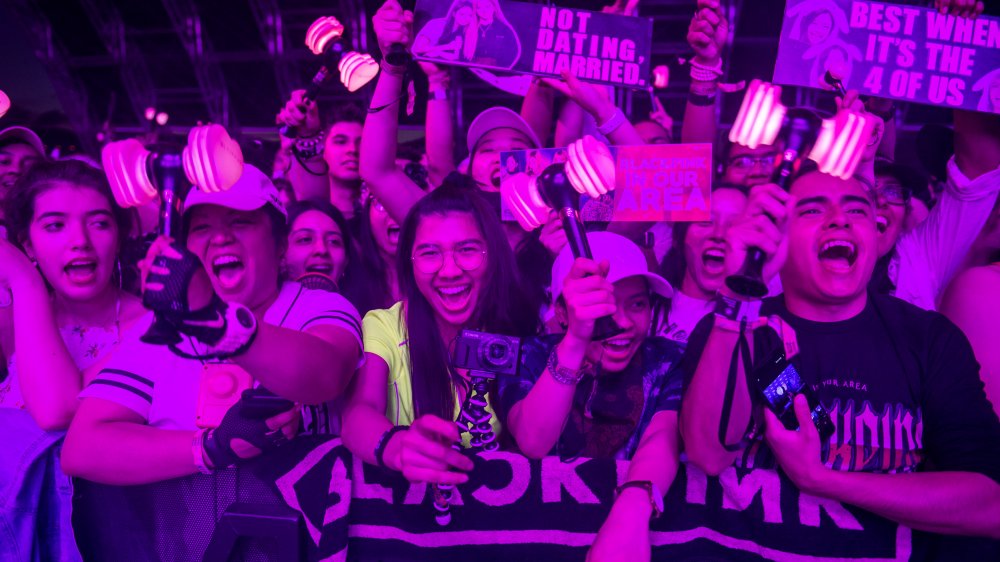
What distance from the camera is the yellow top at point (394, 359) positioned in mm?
2125

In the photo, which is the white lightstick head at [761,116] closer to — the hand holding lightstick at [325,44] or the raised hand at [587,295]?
the raised hand at [587,295]

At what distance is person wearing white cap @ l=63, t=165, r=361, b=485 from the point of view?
55.5 inches

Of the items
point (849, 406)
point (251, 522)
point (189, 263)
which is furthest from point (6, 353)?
point (849, 406)

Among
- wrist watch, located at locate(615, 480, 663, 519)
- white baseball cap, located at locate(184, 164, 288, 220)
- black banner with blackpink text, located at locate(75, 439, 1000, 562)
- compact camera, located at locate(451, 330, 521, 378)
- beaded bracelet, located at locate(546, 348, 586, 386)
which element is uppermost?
white baseball cap, located at locate(184, 164, 288, 220)

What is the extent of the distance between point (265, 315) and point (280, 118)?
1.74 m

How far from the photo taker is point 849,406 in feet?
5.99

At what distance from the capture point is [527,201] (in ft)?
6.16

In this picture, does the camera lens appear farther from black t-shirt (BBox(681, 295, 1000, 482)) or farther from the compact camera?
black t-shirt (BBox(681, 295, 1000, 482))

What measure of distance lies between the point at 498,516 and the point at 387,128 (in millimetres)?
1694

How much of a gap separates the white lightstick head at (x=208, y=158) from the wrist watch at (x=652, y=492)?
1121 mm

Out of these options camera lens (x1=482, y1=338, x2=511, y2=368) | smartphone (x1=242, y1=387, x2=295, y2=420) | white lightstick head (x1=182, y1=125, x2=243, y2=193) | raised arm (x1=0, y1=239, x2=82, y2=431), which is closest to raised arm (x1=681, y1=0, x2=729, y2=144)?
camera lens (x1=482, y1=338, x2=511, y2=368)

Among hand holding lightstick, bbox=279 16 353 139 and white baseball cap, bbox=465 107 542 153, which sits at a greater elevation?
hand holding lightstick, bbox=279 16 353 139

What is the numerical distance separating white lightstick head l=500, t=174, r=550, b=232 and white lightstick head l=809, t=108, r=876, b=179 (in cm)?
67

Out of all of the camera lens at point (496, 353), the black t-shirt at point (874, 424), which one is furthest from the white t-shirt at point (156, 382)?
the black t-shirt at point (874, 424)
